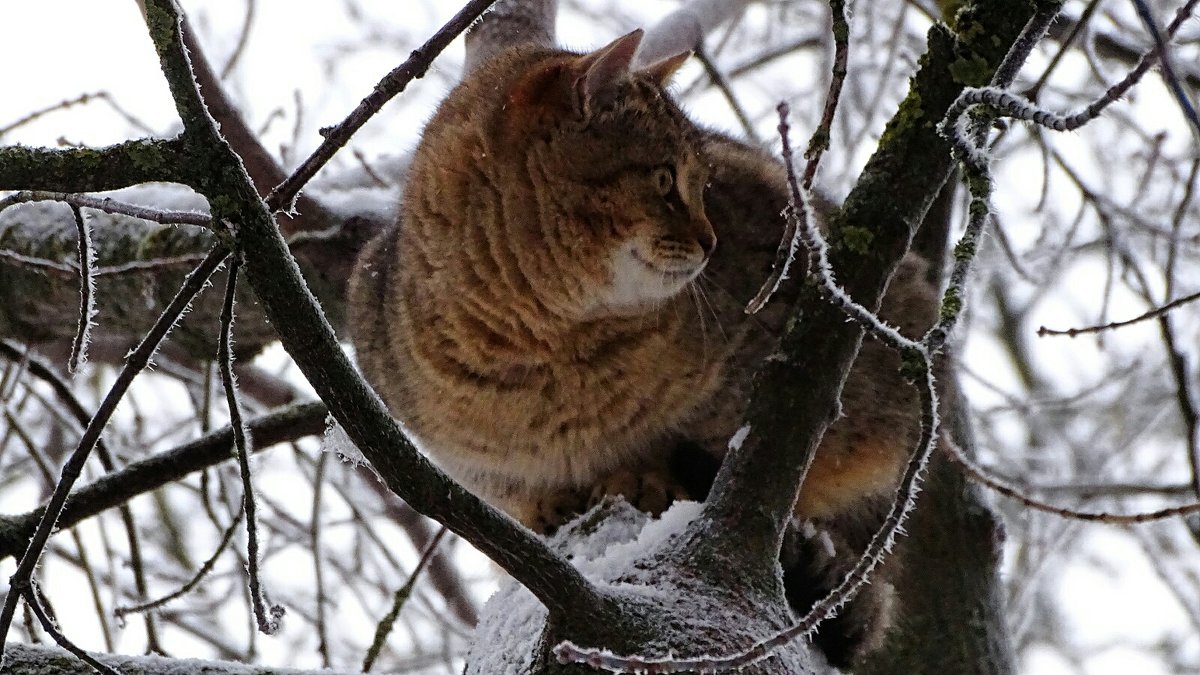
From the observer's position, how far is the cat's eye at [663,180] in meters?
2.58

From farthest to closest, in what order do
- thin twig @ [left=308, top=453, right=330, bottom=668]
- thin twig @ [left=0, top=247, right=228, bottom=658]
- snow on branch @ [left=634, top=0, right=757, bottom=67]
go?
snow on branch @ [left=634, top=0, right=757, bottom=67] < thin twig @ [left=308, top=453, right=330, bottom=668] < thin twig @ [left=0, top=247, right=228, bottom=658]

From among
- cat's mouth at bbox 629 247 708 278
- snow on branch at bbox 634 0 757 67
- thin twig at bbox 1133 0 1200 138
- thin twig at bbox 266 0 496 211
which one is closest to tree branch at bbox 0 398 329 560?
cat's mouth at bbox 629 247 708 278

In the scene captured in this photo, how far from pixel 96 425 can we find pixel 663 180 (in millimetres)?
1456

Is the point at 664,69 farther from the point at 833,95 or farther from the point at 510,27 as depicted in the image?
the point at 833,95

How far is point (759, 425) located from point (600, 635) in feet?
1.44

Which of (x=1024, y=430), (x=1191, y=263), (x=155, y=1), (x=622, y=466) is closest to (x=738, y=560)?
(x=622, y=466)

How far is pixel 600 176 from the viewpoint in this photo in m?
2.59

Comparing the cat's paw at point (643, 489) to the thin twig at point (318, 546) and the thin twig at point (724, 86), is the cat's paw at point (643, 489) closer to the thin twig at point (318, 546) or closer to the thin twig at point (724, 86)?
the thin twig at point (318, 546)

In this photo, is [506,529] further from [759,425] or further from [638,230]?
[638,230]

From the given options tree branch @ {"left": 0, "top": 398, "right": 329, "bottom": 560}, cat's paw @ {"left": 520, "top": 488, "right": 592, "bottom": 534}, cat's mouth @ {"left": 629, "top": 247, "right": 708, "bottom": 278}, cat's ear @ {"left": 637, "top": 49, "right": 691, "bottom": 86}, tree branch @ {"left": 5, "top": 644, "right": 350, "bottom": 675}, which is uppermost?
cat's ear @ {"left": 637, "top": 49, "right": 691, "bottom": 86}

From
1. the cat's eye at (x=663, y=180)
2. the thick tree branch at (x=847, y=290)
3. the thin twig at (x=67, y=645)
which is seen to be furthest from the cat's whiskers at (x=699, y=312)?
the thin twig at (x=67, y=645)

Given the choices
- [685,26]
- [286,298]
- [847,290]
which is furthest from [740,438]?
[685,26]

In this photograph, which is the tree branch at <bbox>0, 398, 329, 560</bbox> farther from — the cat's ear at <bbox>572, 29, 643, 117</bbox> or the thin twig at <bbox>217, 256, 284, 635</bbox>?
the cat's ear at <bbox>572, 29, 643, 117</bbox>

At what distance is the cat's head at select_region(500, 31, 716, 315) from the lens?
2557mm
